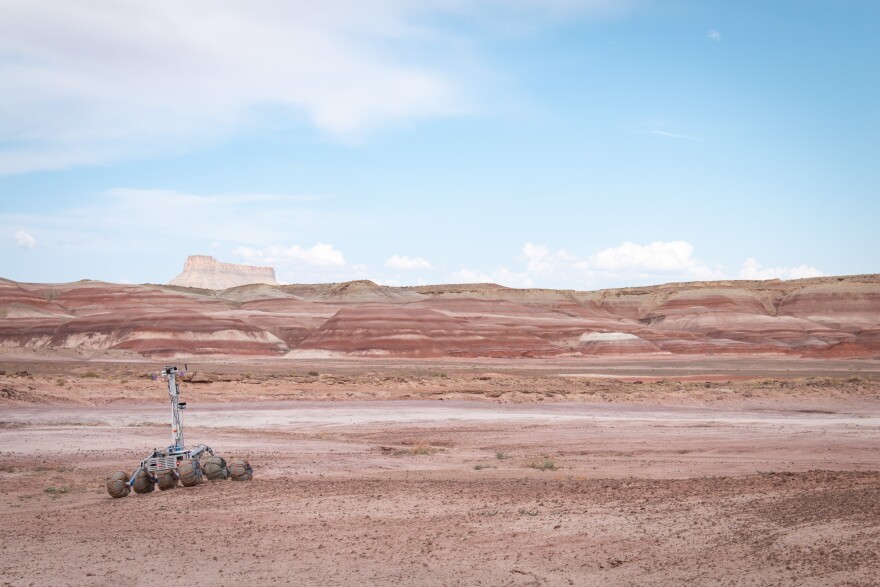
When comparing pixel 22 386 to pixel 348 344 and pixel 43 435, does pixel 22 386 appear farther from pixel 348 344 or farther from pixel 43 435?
pixel 348 344

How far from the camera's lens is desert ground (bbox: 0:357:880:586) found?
33.7ft

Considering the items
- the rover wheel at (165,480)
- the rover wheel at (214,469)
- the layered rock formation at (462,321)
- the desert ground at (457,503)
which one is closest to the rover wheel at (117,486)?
the desert ground at (457,503)

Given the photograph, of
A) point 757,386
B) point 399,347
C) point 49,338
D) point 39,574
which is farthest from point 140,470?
point 49,338

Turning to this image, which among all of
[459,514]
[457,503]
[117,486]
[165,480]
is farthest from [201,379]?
[459,514]

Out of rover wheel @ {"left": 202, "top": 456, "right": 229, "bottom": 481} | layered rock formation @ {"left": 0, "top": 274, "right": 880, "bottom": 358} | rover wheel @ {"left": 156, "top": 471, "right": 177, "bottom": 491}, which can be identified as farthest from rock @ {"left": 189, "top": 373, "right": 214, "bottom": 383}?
layered rock formation @ {"left": 0, "top": 274, "right": 880, "bottom": 358}

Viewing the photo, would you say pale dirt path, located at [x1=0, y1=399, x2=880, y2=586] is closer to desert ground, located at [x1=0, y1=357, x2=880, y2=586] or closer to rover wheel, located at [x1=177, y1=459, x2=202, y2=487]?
desert ground, located at [x1=0, y1=357, x2=880, y2=586]

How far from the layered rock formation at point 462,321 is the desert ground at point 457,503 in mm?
65740

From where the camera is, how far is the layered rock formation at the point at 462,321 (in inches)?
3846

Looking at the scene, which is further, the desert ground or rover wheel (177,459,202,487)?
rover wheel (177,459,202,487)

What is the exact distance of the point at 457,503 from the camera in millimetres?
13984

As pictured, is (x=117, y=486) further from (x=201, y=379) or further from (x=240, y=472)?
(x=201, y=379)

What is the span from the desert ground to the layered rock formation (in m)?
65.7

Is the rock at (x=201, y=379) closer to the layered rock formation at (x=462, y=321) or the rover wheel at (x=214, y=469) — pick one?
the rover wheel at (x=214, y=469)

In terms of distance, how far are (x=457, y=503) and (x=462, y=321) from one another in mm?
91423
